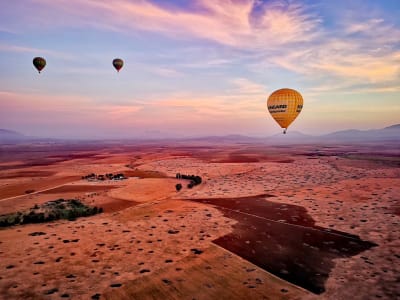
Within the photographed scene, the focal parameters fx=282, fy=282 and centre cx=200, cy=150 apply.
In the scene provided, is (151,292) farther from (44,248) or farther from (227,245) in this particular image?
(44,248)

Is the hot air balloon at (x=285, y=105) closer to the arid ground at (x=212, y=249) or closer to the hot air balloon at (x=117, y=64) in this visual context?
the arid ground at (x=212, y=249)

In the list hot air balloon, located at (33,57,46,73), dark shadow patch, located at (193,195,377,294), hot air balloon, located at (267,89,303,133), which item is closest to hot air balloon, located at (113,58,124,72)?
hot air balloon, located at (33,57,46,73)

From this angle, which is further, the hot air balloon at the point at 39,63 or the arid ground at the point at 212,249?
the hot air balloon at the point at 39,63

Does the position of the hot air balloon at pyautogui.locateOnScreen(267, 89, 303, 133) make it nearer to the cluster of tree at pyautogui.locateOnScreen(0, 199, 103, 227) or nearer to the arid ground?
the arid ground

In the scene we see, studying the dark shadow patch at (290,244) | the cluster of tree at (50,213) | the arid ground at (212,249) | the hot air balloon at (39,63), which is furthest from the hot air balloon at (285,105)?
the hot air balloon at (39,63)

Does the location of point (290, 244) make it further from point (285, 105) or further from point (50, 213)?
point (285, 105)

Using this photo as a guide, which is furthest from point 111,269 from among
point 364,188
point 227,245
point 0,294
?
point 364,188
